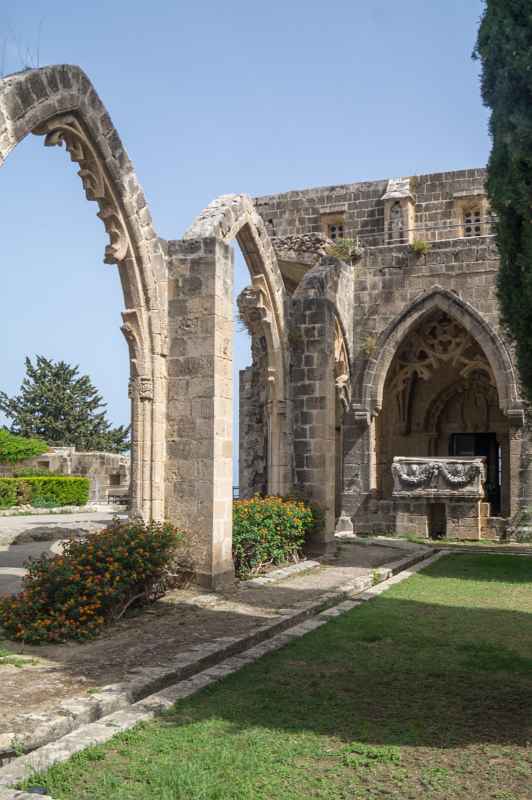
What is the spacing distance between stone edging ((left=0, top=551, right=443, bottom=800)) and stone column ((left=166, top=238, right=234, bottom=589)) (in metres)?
1.27

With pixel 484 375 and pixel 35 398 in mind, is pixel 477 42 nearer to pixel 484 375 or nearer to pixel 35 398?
pixel 484 375

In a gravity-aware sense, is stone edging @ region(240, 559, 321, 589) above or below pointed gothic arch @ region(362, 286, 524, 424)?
below

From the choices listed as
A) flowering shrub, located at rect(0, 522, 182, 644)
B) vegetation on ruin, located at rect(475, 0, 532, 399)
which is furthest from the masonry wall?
vegetation on ruin, located at rect(475, 0, 532, 399)

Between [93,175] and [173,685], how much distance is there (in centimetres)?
493

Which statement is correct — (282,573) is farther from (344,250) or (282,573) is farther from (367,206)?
(367,206)

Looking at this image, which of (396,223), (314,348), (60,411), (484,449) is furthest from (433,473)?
(60,411)

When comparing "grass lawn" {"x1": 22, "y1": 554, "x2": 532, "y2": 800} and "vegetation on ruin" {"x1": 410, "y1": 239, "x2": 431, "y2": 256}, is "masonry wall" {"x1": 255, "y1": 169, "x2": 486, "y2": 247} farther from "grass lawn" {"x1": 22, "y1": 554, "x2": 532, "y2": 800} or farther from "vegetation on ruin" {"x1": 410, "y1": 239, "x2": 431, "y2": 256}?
"grass lawn" {"x1": 22, "y1": 554, "x2": 532, "y2": 800}

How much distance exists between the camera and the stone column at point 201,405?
821cm

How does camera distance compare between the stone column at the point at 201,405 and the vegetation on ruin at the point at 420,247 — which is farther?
the vegetation on ruin at the point at 420,247

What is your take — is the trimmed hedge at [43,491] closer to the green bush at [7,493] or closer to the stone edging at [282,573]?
the green bush at [7,493]

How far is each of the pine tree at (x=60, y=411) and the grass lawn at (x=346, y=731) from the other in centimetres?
4035

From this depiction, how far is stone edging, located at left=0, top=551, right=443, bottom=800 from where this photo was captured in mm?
3520

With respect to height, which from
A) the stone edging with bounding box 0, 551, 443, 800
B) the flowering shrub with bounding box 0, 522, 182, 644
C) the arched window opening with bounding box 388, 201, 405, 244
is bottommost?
the stone edging with bounding box 0, 551, 443, 800

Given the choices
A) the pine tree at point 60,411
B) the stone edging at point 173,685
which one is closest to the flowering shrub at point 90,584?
the stone edging at point 173,685
